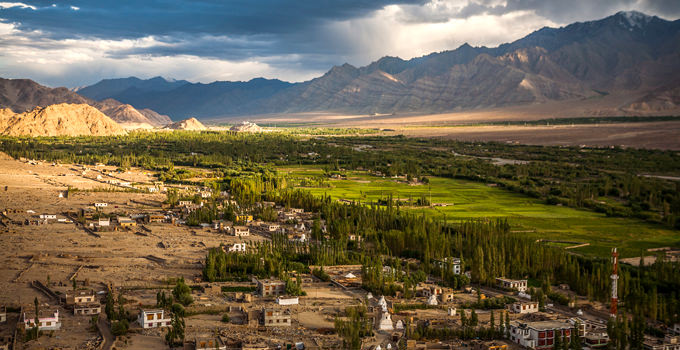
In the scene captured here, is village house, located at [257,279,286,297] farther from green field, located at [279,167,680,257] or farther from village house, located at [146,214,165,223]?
village house, located at [146,214,165,223]

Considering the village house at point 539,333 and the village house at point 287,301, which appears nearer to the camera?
the village house at point 539,333

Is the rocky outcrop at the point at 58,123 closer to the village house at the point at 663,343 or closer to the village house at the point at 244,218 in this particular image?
the village house at the point at 244,218

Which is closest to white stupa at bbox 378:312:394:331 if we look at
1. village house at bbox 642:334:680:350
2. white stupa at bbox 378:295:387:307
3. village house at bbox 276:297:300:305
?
white stupa at bbox 378:295:387:307

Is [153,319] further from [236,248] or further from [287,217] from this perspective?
[287,217]

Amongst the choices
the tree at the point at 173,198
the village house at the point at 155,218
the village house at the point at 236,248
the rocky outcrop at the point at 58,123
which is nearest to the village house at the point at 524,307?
the village house at the point at 236,248

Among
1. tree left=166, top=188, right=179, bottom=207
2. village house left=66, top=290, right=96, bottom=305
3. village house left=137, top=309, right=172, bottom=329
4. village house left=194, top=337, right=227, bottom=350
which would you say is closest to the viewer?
village house left=194, top=337, right=227, bottom=350

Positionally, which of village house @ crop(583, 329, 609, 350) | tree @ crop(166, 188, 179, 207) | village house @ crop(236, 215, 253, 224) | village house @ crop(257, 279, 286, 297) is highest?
tree @ crop(166, 188, 179, 207)

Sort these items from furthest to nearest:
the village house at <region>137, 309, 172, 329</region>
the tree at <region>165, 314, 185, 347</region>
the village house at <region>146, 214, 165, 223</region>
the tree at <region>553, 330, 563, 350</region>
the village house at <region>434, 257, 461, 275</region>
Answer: the village house at <region>146, 214, 165, 223</region>, the village house at <region>434, 257, 461, 275</region>, the village house at <region>137, 309, 172, 329</region>, the tree at <region>165, 314, 185, 347</region>, the tree at <region>553, 330, 563, 350</region>
